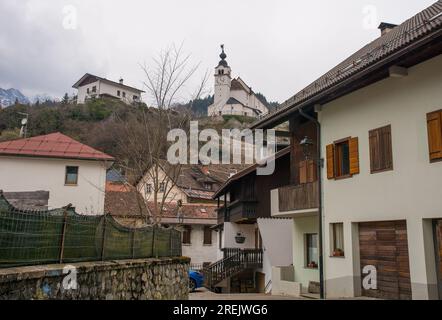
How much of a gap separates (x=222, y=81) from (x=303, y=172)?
8740cm

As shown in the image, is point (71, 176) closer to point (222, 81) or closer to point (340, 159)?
point (340, 159)

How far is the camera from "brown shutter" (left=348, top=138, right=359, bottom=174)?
40.6 ft

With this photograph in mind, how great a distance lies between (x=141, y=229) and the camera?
456 inches

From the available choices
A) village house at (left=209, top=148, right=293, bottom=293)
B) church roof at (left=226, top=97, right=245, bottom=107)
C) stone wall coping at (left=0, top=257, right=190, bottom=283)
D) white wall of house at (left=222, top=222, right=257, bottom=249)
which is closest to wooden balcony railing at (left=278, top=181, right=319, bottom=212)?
village house at (left=209, top=148, right=293, bottom=293)

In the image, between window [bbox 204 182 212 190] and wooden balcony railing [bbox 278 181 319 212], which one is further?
window [bbox 204 182 212 190]

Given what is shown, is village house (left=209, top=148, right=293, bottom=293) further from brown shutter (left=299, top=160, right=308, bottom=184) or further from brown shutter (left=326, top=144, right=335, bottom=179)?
brown shutter (left=326, top=144, right=335, bottom=179)

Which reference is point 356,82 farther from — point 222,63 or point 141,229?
point 222,63

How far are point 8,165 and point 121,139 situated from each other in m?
7.75

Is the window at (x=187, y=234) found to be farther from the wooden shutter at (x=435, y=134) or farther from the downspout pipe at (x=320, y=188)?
the wooden shutter at (x=435, y=134)

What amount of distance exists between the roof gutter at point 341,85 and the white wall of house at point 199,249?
18798 millimetres

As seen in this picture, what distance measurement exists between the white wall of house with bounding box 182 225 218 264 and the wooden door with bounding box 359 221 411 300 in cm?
2300

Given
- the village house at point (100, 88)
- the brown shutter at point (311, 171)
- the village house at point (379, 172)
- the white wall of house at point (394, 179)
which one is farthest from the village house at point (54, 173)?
the village house at point (100, 88)

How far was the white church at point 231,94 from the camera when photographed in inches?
3962

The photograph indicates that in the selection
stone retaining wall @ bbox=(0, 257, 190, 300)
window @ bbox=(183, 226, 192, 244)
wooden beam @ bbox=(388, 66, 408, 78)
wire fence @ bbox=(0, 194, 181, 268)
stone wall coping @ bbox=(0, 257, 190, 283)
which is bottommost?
stone retaining wall @ bbox=(0, 257, 190, 300)
